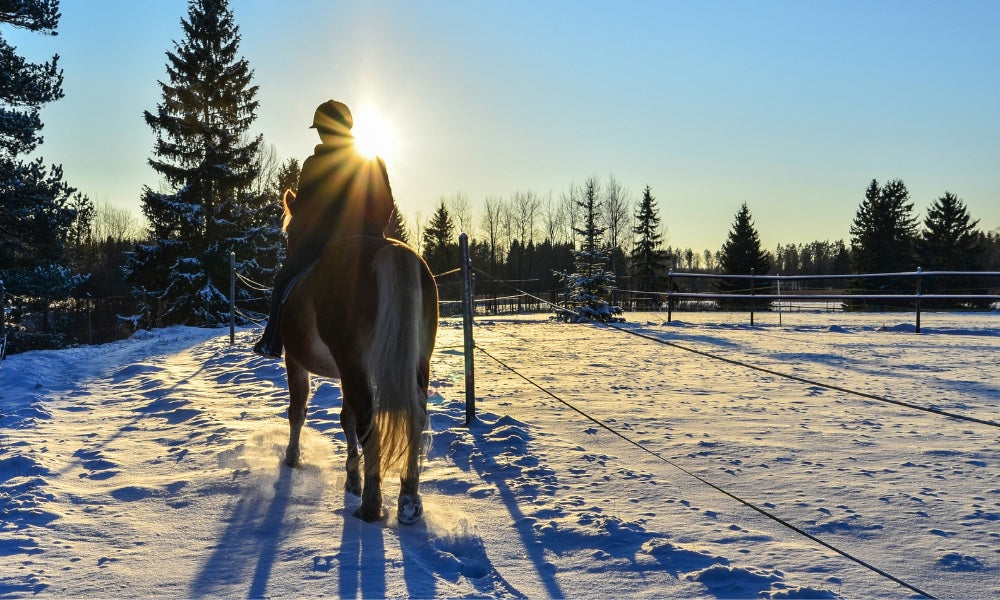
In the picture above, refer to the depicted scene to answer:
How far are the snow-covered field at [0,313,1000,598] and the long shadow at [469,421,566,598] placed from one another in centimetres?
1

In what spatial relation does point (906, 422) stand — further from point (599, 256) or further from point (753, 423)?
point (599, 256)

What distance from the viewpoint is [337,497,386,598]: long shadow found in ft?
7.52

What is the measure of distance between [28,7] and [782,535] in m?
18.5

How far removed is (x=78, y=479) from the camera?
147 inches

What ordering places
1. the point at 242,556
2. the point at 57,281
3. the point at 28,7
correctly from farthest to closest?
the point at 57,281 < the point at 28,7 < the point at 242,556

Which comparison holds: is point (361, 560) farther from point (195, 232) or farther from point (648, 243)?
point (648, 243)

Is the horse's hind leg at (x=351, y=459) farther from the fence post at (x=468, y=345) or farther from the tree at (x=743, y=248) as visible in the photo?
the tree at (x=743, y=248)

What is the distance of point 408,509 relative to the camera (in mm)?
2986

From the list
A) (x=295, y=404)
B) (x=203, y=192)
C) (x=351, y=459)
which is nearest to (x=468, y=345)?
(x=295, y=404)

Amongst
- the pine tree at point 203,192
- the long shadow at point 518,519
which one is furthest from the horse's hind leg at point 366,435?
the pine tree at point 203,192

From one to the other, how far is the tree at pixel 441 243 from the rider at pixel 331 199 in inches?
1588

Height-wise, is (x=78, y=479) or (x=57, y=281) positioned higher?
(x=57, y=281)

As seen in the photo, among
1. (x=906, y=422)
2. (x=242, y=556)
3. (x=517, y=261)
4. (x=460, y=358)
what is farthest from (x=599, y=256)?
(x=517, y=261)

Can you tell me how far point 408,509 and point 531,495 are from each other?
825 millimetres
